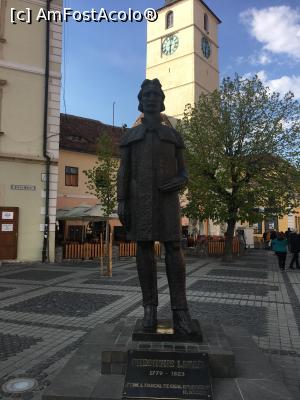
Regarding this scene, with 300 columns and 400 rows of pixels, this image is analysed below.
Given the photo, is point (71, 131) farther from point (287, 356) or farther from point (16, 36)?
point (287, 356)

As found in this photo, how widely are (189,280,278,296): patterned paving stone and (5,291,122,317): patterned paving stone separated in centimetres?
280

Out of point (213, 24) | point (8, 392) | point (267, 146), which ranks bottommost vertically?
point (8, 392)

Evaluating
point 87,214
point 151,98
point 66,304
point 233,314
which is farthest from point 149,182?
point 87,214

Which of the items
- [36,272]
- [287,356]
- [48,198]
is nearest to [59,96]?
[48,198]

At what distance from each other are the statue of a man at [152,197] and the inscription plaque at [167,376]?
62 centimetres

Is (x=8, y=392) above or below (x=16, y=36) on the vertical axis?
below

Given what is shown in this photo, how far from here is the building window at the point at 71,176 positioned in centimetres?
2755

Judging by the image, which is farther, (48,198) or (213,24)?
(213,24)

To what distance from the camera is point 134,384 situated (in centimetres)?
356

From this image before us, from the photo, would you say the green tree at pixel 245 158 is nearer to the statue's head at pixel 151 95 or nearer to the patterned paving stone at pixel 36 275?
the patterned paving stone at pixel 36 275

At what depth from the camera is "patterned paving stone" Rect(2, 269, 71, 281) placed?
41.9 ft

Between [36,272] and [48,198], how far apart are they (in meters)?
4.57

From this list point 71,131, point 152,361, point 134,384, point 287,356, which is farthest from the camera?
point 71,131

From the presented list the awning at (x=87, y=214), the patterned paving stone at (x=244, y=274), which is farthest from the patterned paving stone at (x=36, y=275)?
the patterned paving stone at (x=244, y=274)
